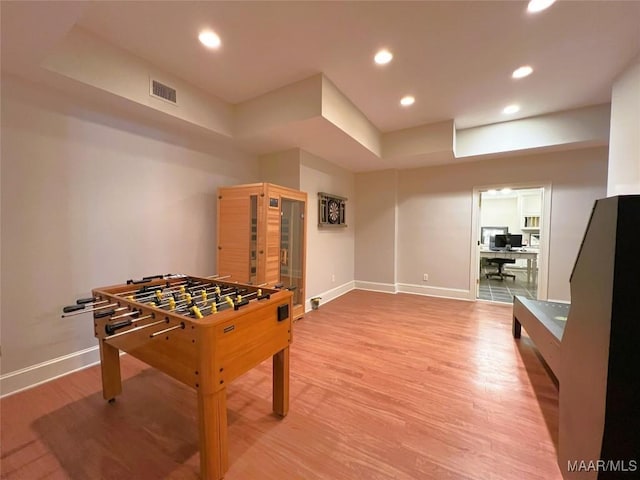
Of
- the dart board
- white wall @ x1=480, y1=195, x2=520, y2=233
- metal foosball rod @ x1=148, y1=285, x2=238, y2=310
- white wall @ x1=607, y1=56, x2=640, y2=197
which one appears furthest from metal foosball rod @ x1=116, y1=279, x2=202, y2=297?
white wall @ x1=480, y1=195, x2=520, y2=233

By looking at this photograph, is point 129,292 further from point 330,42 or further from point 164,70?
point 330,42

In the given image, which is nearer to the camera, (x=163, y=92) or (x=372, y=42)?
(x=372, y=42)

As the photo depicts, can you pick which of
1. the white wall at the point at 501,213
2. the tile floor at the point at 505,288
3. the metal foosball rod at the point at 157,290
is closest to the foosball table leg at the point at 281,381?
the metal foosball rod at the point at 157,290

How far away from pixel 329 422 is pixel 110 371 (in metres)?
1.64

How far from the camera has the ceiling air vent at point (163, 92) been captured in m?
2.45

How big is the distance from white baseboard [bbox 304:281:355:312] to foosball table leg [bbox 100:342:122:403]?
7.83 ft

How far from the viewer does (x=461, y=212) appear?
4637mm

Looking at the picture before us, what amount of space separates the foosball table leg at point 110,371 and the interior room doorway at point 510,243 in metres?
5.06

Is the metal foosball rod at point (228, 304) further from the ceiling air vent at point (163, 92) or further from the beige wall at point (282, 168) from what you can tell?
the beige wall at point (282, 168)

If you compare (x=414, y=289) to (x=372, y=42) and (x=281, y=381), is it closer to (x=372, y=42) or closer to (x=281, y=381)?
(x=281, y=381)

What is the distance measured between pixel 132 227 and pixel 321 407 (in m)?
Answer: 2.55

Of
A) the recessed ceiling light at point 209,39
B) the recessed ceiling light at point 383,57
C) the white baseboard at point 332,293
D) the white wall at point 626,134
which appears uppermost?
the recessed ceiling light at point 383,57

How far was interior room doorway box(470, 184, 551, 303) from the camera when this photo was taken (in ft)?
13.5

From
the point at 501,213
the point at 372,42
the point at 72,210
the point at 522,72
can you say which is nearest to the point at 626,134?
the point at 522,72
